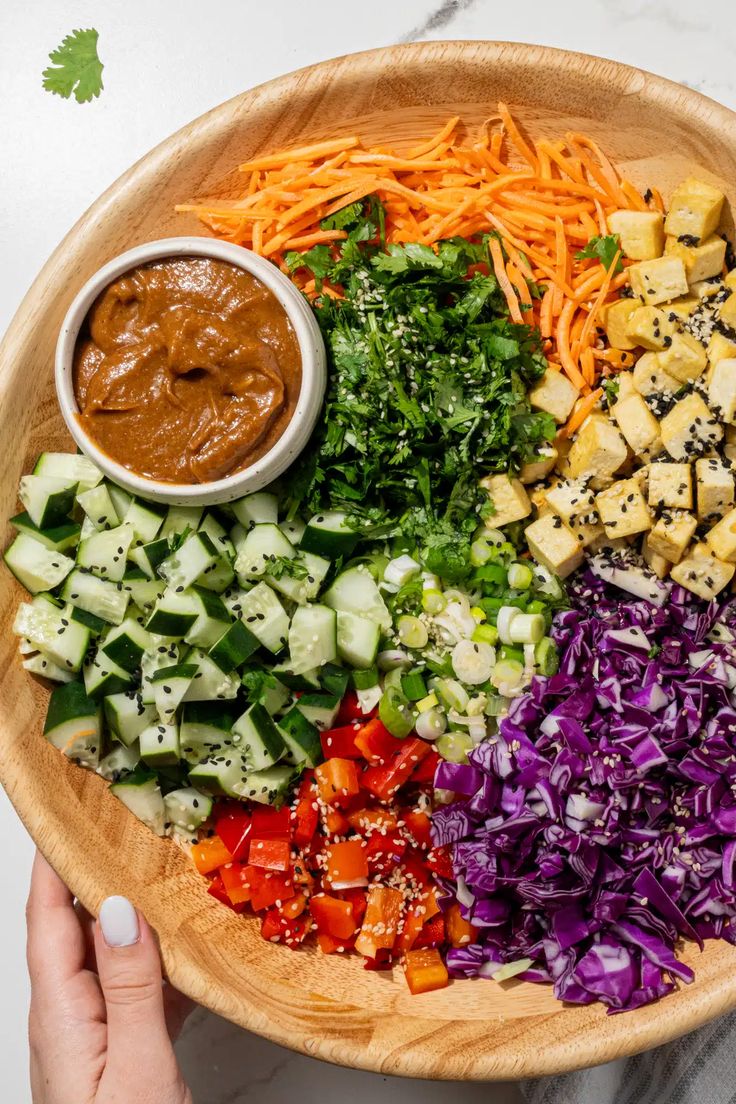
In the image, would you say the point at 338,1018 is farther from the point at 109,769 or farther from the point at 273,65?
the point at 273,65

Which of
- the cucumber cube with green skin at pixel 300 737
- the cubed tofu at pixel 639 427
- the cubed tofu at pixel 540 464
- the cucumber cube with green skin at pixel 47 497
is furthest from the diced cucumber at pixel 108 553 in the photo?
the cubed tofu at pixel 639 427

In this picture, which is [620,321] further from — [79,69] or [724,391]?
[79,69]

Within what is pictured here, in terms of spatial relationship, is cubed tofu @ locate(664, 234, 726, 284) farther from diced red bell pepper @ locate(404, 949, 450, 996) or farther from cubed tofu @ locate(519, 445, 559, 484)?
diced red bell pepper @ locate(404, 949, 450, 996)

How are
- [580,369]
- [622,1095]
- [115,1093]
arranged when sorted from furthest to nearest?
[622,1095] < [580,369] < [115,1093]

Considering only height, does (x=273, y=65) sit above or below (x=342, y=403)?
above

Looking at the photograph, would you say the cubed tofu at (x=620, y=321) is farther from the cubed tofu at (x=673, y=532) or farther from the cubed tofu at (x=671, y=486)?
the cubed tofu at (x=673, y=532)

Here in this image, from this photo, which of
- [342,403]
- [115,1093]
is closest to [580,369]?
[342,403]
